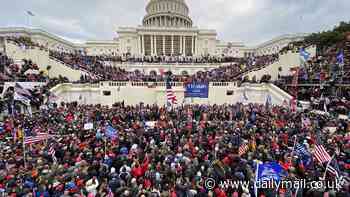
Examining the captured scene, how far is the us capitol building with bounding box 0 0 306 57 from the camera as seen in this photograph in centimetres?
6856

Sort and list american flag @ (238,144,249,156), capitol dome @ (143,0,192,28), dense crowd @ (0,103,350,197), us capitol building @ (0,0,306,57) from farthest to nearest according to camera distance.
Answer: capitol dome @ (143,0,192,28) < us capitol building @ (0,0,306,57) < american flag @ (238,144,249,156) < dense crowd @ (0,103,350,197)

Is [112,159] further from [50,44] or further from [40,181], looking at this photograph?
[50,44]

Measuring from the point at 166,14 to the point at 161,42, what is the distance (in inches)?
900

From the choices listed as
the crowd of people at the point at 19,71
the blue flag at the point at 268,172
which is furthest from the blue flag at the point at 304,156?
the crowd of people at the point at 19,71

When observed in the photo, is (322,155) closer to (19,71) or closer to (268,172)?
(268,172)

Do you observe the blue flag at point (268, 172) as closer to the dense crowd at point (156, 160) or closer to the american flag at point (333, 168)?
the dense crowd at point (156, 160)

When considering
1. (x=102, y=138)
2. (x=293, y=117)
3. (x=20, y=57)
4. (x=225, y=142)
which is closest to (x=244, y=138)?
(x=225, y=142)

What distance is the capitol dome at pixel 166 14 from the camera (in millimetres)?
85812

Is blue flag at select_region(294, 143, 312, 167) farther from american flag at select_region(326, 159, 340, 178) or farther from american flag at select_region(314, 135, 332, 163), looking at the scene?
american flag at select_region(326, 159, 340, 178)

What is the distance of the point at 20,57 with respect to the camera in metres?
29.4

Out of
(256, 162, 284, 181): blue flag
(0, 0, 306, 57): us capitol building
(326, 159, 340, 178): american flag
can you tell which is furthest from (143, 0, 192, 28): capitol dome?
(256, 162, 284, 181): blue flag

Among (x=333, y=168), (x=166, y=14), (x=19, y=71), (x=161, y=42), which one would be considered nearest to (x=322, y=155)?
(x=333, y=168)

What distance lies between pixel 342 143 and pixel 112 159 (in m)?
10.6

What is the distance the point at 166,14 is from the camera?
85500 mm
